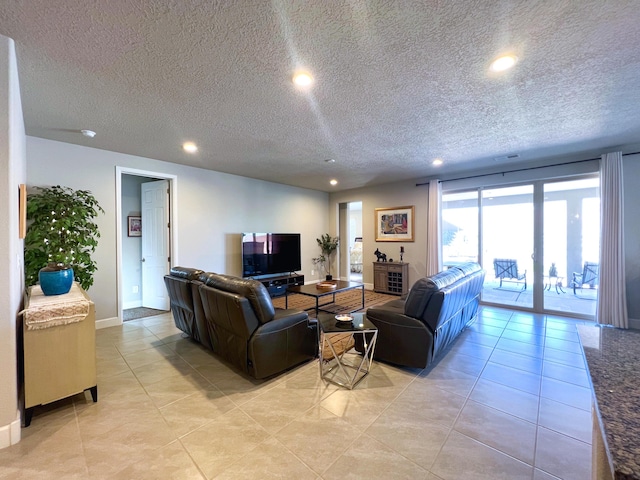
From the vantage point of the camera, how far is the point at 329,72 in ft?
6.84

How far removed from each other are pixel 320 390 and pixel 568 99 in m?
3.41

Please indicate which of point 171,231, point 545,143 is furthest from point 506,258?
point 171,231

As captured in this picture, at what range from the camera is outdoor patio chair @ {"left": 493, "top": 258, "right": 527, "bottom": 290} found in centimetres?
489

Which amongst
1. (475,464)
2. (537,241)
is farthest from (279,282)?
(537,241)

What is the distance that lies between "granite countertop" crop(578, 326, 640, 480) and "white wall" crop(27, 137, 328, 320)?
499 centimetres

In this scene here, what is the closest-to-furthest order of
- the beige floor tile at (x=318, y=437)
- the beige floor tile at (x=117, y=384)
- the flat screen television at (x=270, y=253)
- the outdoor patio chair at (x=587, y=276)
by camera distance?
the beige floor tile at (x=318, y=437), the beige floor tile at (x=117, y=384), the outdoor patio chair at (x=587, y=276), the flat screen television at (x=270, y=253)

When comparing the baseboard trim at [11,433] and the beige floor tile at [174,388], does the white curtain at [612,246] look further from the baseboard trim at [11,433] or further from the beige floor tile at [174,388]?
the baseboard trim at [11,433]

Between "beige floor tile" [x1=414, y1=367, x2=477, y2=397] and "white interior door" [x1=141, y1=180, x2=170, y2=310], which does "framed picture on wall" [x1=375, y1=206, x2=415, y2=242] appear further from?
"white interior door" [x1=141, y1=180, x2=170, y2=310]

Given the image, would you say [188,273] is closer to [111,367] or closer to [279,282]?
[111,367]

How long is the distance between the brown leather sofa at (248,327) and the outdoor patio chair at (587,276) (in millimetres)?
4431

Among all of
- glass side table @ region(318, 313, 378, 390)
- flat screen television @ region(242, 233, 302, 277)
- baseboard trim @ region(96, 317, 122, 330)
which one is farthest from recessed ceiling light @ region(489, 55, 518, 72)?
baseboard trim @ region(96, 317, 122, 330)

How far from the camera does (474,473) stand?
152cm

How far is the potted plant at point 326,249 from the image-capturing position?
291 inches

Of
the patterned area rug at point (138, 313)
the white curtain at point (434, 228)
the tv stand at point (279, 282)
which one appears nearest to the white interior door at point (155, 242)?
the patterned area rug at point (138, 313)
